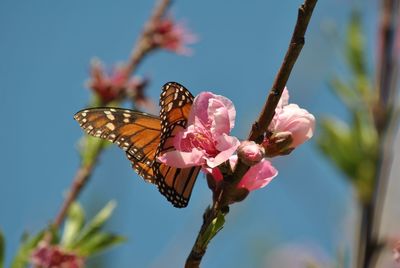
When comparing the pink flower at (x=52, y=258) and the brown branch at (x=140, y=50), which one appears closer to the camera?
the pink flower at (x=52, y=258)

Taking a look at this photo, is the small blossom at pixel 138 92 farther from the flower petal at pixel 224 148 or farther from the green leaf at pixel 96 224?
Answer: the flower petal at pixel 224 148

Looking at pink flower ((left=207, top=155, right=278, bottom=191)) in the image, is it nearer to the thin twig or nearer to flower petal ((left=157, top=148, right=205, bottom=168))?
flower petal ((left=157, top=148, right=205, bottom=168))

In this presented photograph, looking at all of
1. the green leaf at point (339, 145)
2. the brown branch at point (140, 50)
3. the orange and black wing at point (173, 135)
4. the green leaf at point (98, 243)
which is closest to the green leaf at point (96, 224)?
the green leaf at point (98, 243)

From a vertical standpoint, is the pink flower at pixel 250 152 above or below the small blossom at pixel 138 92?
below

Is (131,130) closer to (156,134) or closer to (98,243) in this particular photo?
(156,134)

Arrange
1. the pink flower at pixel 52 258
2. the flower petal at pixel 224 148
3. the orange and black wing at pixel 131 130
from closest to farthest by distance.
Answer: the flower petal at pixel 224 148, the orange and black wing at pixel 131 130, the pink flower at pixel 52 258

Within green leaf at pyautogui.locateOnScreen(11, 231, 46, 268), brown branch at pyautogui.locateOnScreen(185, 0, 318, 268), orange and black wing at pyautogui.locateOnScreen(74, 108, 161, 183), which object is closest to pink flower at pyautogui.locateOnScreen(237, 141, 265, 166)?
brown branch at pyautogui.locateOnScreen(185, 0, 318, 268)

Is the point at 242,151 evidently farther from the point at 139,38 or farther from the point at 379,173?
the point at 139,38

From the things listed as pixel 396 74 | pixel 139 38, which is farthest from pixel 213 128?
pixel 139 38

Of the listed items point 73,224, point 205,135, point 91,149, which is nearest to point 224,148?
point 205,135
